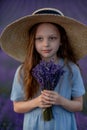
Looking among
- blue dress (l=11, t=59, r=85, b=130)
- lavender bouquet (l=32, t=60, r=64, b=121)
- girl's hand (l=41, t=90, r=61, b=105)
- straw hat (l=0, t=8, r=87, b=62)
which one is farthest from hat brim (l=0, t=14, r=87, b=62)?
girl's hand (l=41, t=90, r=61, b=105)

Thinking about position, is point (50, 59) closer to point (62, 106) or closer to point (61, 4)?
point (62, 106)

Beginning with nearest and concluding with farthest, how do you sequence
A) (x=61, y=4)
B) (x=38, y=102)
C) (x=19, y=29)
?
(x=38, y=102)
(x=19, y=29)
(x=61, y=4)

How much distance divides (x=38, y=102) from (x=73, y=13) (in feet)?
3.65

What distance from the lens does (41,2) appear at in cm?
309

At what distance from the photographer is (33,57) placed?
2.34m

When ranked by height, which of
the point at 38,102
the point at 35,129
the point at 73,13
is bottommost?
the point at 35,129

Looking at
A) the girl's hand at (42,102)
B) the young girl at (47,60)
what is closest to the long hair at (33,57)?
the young girl at (47,60)

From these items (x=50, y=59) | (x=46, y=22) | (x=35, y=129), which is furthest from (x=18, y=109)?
(x=46, y=22)

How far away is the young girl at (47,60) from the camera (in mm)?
2232

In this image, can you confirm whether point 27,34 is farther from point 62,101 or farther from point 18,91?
point 62,101

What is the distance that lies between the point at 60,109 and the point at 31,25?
0.51 metres

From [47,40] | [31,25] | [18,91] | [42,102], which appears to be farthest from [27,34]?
[42,102]

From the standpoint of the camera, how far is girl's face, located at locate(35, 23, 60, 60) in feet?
7.33

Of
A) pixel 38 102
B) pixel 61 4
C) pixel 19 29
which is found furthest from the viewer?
pixel 61 4
